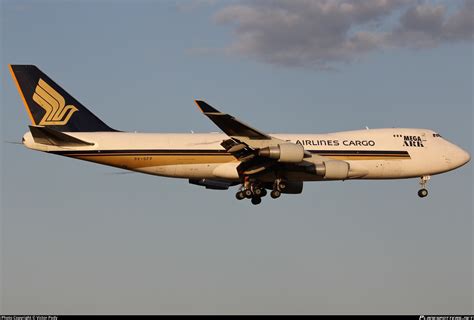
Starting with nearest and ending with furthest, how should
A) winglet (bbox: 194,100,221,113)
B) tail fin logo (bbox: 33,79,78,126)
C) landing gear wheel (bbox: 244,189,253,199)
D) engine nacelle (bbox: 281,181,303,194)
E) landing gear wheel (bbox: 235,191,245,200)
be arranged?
winglet (bbox: 194,100,221,113) < tail fin logo (bbox: 33,79,78,126) < landing gear wheel (bbox: 244,189,253,199) < landing gear wheel (bbox: 235,191,245,200) < engine nacelle (bbox: 281,181,303,194)

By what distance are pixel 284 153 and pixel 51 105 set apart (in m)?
13.7

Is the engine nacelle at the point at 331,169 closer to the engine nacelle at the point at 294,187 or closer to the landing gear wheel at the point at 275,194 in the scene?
the landing gear wheel at the point at 275,194

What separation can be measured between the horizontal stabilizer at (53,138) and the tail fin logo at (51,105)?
283 cm

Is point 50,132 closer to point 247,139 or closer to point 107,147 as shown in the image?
point 107,147

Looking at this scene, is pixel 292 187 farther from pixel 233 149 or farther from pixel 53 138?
pixel 53 138

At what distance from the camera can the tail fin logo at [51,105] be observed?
5500 centimetres

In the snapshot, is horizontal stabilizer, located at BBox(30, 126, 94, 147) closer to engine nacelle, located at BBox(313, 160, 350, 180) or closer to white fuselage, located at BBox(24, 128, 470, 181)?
white fuselage, located at BBox(24, 128, 470, 181)

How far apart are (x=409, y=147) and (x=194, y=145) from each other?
1313 cm

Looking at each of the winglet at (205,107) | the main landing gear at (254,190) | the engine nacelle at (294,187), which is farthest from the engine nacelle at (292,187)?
the winglet at (205,107)

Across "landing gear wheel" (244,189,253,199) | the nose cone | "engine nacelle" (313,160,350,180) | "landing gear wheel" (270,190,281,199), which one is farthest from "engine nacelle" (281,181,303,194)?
the nose cone

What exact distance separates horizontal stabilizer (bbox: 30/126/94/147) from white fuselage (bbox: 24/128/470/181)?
10.7 inches

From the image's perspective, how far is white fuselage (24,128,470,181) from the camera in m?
53.2

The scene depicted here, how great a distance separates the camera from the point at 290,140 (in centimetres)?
5644

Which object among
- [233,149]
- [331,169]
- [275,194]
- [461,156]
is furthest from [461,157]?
[233,149]
